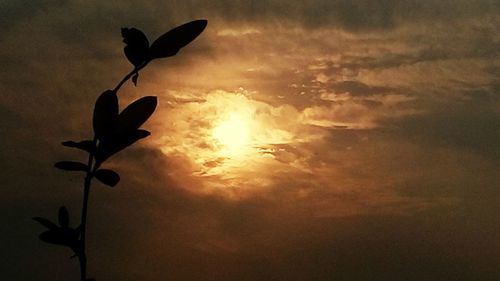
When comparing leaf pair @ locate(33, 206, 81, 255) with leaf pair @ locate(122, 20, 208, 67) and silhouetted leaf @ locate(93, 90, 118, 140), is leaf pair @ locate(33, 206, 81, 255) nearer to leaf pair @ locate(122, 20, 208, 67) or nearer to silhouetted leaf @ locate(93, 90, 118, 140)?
silhouetted leaf @ locate(93, 90, 118, 140)

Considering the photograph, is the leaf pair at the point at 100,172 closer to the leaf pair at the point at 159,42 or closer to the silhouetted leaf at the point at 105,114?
the silhouetted leaf at the point at 105,114

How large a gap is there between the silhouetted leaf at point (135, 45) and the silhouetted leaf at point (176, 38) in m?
0.03

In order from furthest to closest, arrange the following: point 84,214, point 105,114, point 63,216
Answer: point 63,216
point 105,114
point 84,214

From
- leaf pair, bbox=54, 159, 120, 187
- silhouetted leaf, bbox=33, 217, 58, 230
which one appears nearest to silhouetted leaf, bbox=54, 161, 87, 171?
leaf pair, bbox=54, 159, 120, 187

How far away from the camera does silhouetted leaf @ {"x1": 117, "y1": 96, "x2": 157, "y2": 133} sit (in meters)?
1.07

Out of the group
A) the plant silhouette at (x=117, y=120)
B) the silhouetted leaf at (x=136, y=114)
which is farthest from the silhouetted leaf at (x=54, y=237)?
the silhouetted leaf at (x=136, y=114)

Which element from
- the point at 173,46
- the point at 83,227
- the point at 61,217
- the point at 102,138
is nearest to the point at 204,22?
the point at 173,46

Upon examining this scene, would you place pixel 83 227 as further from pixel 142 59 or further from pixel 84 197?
pixel 142 59

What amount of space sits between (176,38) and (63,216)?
0.50 metres

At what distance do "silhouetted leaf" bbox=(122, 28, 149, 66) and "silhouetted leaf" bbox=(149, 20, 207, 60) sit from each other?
28 millimetres

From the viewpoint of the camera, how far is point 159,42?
1.04 metres

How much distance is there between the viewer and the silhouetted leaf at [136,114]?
3.51ft

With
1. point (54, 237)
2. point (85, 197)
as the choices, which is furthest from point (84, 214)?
point (54, 237)

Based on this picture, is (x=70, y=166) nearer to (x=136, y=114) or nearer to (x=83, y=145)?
(x=83, y=145)
